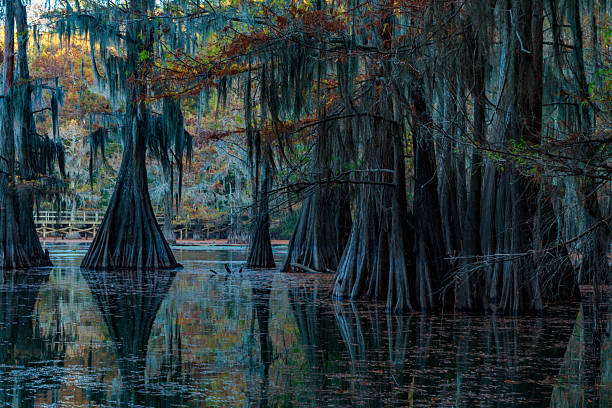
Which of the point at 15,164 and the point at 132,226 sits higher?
the point at 15,164

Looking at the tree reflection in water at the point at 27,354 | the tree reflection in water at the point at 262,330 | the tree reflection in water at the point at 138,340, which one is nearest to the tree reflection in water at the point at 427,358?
the tree reflection in water at the point at 262,330

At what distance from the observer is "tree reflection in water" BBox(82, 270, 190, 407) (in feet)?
19.7

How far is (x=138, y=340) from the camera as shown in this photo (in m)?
8.88

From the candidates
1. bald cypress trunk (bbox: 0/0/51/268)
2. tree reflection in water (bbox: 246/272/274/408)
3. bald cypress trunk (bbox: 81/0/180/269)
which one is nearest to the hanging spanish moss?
bald cypress trunk (bbox: 0/0/51/268)

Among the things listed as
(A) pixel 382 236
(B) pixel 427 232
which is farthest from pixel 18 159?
(B) pixel 427 232

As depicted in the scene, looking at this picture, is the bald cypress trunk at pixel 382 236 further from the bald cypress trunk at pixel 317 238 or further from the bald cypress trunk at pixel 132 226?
the bald cypress trunk at pixel 132 226

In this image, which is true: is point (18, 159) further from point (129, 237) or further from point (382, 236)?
point (382, 236)

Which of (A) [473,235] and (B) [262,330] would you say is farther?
(A) [473,235]

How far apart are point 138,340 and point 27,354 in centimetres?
138

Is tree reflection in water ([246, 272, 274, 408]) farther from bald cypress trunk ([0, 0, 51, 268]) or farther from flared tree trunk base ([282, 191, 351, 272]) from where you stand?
bald cypress trunk ([0, 0, 51, 268])

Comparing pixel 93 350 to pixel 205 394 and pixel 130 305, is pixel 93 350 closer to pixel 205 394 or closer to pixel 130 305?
pixel 205 394

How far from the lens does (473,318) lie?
35.4 ft

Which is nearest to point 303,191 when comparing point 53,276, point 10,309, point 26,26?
point 10,309

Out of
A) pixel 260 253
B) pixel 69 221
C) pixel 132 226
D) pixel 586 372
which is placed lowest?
pixel 586 372
